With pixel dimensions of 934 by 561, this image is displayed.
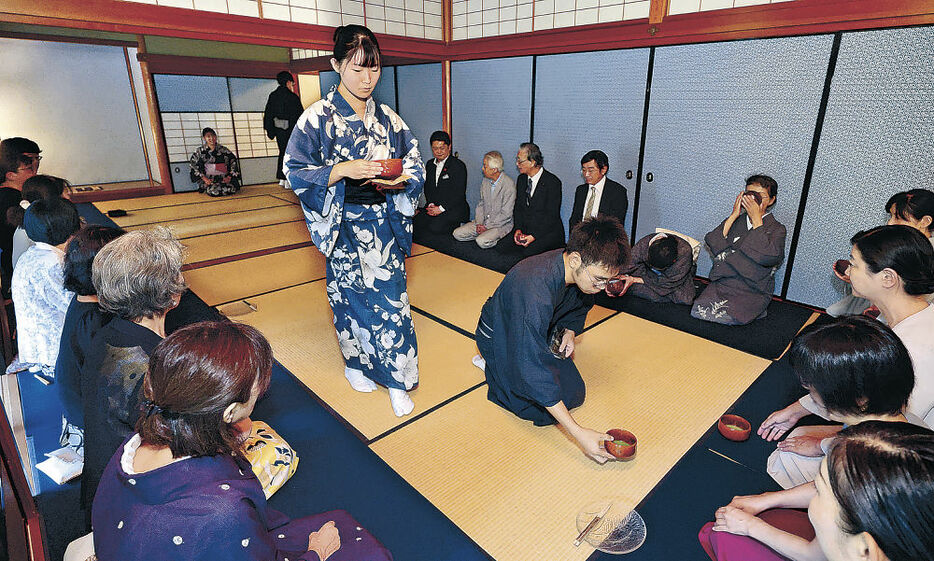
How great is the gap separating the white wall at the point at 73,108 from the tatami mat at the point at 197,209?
8.17 ft

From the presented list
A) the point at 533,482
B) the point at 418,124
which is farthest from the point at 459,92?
the point at 533,482

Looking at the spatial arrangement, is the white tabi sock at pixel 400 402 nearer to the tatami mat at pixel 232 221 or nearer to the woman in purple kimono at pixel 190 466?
the woman in purple kimono at pixel 190 466

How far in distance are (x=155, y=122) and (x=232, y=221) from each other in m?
3.31

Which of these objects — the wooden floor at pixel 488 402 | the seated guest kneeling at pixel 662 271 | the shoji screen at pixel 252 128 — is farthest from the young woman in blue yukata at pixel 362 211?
the shoji screen at pixel 252 128

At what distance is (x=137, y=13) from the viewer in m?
3.63

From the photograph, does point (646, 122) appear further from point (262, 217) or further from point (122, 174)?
point (122, 174)

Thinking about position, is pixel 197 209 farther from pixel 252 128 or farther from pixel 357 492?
pixel 357 492

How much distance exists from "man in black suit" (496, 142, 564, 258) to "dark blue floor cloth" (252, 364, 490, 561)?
3190 mm

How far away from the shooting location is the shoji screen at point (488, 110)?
18.6ft

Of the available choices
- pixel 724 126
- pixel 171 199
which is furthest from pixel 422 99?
pixel 171 199

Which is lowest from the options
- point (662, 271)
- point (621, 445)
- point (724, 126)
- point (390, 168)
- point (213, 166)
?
point (621, 445)

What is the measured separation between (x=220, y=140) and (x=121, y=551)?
991 centimetres

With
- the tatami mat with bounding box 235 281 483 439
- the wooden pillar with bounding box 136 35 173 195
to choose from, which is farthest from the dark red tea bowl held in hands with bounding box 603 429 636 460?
→ the wooden pillar with bounding box 136 35 173 195

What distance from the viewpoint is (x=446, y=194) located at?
20.4ft
